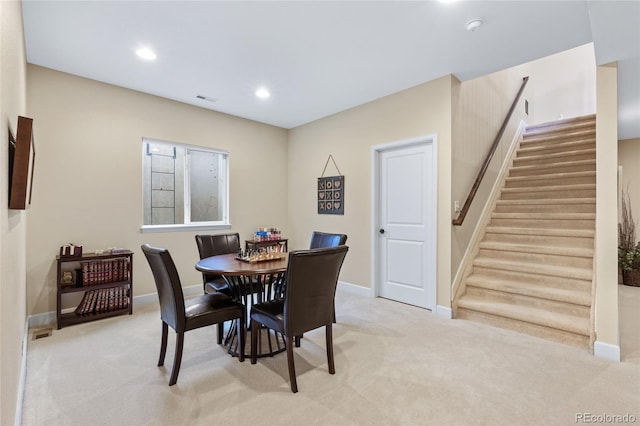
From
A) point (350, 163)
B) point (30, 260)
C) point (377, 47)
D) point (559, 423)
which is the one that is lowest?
point (559, 423)

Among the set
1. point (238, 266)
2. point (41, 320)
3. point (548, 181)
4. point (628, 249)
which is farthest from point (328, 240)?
point (628, 249)

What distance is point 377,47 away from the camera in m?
2.74

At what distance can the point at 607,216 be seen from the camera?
239 centimetres

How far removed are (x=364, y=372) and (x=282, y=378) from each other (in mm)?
602

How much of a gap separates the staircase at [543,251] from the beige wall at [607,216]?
14 centimetres

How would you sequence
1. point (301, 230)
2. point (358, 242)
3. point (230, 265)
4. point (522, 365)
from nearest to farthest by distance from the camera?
point (522, 365) < point (230, 265) < point (358, 242) < point (301, 230)

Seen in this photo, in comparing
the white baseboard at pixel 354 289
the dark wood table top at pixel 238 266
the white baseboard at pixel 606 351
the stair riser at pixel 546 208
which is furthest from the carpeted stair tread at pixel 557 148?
the dark wood table top at pixel 238 266

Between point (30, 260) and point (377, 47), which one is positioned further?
point (30, 260)

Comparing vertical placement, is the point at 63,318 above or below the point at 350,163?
below

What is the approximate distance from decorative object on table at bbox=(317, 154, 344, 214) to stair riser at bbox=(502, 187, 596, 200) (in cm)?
254

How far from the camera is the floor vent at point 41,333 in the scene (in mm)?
2753

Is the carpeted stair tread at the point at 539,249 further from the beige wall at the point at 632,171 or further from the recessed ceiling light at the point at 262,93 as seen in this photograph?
the recessed ceiling light at the point at 262,93

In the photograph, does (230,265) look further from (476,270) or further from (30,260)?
(476,270)

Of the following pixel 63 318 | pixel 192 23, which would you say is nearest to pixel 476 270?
pixel 192 23
